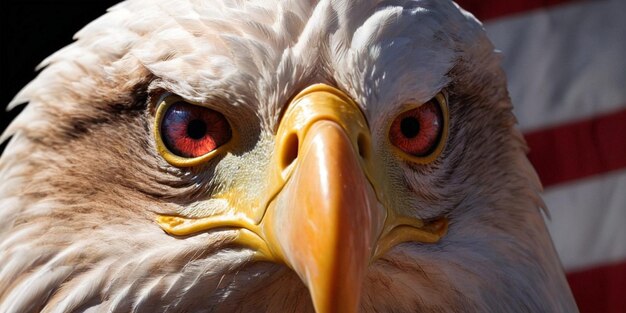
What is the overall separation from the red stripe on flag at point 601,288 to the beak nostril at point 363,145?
1.46 metres

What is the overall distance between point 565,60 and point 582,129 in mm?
181

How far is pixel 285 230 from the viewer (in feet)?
3.66

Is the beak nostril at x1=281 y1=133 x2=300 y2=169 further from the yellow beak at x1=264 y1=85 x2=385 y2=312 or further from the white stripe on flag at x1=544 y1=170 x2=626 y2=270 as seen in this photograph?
the white stripe on flag at x1=544 y1=170 x2=626 y2=270

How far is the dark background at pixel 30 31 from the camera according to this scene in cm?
277

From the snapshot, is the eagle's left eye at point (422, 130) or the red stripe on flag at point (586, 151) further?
the red stripe on flag at point (586, 151)

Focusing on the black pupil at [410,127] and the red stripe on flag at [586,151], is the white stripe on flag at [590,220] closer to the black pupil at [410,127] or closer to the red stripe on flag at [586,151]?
the red stripe on flag at [586,151]

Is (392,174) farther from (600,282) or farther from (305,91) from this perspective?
(600,282)

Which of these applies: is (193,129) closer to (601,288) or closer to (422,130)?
(422,130)

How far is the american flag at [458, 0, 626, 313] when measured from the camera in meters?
2.46

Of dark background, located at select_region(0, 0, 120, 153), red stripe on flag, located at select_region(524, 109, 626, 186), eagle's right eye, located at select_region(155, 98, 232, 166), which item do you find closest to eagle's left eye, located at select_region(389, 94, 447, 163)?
eagle's right eye, located at select_region(155, 98, 232, 166)

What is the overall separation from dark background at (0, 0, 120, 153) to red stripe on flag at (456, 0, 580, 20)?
3.77 ft

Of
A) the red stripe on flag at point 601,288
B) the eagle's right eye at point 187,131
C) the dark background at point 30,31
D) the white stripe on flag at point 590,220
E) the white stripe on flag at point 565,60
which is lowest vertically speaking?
the red stripe on flag at point 601,288

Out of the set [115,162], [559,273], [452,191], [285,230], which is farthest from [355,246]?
[559,273]

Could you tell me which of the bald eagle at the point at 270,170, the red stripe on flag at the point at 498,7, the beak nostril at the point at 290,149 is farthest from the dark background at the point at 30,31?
the beak nostril at the point at 290,149
